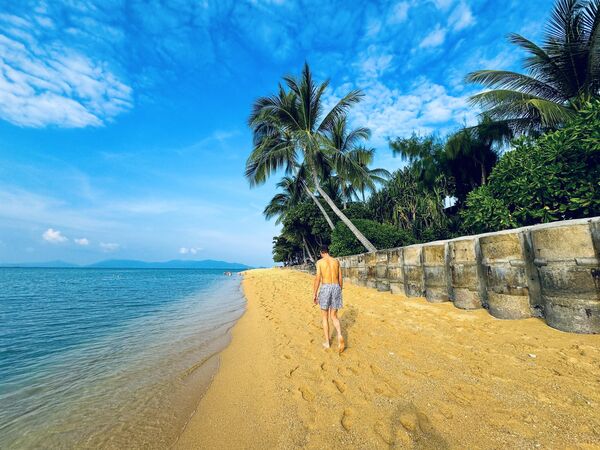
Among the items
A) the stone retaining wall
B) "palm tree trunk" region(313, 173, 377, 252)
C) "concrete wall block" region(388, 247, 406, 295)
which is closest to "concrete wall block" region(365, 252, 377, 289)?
"concrete wall block" region(388, 247, 406, 295)

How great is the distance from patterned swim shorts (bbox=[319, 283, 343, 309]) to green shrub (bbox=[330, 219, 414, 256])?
11.4 m

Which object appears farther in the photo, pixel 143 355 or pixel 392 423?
pixel 143 355

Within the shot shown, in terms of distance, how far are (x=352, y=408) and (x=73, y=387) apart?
4.19 meters

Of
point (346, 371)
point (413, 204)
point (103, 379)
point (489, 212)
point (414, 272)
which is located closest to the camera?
point (346, 371)

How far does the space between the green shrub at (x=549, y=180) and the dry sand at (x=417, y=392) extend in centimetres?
502

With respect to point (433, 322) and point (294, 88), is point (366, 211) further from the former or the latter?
point (433, 322)

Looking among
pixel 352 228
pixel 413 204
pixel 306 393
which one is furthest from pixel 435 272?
pixel 413 204

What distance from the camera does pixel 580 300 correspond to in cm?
365

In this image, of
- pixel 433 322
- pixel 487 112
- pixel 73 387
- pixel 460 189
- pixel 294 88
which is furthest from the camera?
pixel 460 189

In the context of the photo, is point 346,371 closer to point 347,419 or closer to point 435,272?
point 347,419

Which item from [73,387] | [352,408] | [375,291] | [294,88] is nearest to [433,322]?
[352,408]

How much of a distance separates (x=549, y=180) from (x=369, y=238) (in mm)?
9032

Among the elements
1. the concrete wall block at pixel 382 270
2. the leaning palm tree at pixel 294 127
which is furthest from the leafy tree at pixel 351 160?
the concrete wall block at pixel 382 270

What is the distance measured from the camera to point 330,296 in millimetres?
4461
